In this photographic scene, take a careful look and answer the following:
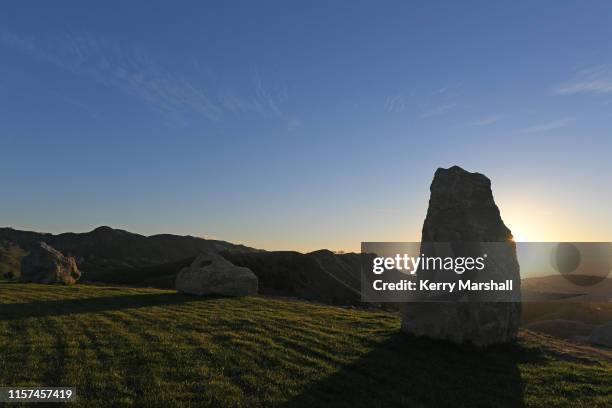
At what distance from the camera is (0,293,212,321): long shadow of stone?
2155 centimetres

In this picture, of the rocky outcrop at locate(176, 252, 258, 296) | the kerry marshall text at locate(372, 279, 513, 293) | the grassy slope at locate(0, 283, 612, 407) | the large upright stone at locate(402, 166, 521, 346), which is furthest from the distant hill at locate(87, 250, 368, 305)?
the kerry marshall text at locate(372, 279, 513, 293)

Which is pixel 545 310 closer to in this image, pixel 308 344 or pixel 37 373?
pixel 308 344

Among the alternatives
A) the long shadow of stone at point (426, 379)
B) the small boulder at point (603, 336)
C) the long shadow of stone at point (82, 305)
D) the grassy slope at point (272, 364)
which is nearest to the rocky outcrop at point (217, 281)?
the long shadow of stone at point (82, 305)

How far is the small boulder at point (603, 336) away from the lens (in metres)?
25.3

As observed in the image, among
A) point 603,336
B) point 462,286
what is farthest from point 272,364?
point 603,336

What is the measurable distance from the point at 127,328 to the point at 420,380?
1280cm

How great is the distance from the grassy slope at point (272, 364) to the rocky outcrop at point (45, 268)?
20.4m

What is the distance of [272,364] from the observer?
13.9 m

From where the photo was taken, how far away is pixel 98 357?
14031mm

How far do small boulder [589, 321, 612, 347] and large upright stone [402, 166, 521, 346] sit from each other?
37.5ft

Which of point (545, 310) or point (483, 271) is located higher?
point (483, 271)

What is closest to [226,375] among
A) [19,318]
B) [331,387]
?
[331,387]

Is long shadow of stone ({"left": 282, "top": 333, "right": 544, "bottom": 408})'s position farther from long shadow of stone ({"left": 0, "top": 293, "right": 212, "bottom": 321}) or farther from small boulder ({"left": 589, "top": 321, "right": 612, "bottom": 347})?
long shadow of stone ({"left": 0, "top": 293, "right": 212, "bottom": 321})

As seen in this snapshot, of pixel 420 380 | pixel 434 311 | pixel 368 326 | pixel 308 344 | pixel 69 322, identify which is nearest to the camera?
pixel 420 380
